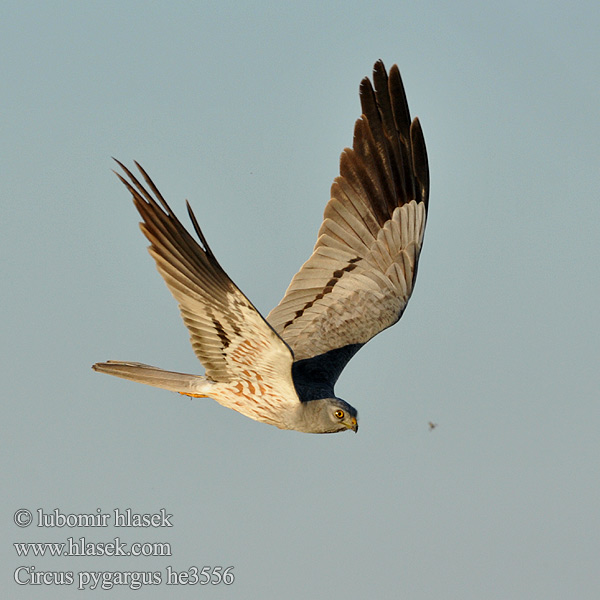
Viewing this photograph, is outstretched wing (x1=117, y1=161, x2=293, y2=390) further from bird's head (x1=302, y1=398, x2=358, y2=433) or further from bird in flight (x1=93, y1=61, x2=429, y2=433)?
bird's head (x1=302, y1=398, x2=358, y2=433)

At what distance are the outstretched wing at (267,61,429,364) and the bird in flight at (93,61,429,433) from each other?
15mm

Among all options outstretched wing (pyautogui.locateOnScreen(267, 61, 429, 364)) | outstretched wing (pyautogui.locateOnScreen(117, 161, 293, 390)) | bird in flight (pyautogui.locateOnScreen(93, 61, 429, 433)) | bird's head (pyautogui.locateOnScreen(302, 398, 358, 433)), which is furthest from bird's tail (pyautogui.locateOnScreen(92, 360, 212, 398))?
outstretched wing (pyautogui.locateOnScreen(267, 61, 429, 364))

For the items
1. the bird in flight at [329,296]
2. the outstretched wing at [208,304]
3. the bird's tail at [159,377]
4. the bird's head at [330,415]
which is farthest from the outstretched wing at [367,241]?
the outstretched wing at [208,304]

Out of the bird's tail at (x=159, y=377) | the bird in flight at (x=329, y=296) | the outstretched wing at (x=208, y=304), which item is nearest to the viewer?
the outstretched wing at (x=208, y=304)

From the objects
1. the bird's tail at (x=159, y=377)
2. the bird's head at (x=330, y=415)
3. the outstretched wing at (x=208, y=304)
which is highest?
the outstretched wing at (x=208, y=304)

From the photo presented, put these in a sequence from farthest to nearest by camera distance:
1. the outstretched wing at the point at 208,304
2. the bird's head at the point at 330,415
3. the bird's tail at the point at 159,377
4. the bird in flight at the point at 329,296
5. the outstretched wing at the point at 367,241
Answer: the outstretched wing at the point at 367,241 < the bird's tail at the point at 159,377 < the bird's head at the point at 330,415 < the bird in flight at the point at 329,296 < the outstretched wing at the point at 208,304

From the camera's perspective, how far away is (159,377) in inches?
479

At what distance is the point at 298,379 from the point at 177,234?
3.30 meters

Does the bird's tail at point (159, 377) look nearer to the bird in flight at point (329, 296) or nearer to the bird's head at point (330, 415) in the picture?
the bird in flight at point (329, 296)

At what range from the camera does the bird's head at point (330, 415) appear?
11531 mm

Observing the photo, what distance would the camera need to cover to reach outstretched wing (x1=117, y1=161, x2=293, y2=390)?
9.74 metres

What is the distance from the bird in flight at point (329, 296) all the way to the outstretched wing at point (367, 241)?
2cm

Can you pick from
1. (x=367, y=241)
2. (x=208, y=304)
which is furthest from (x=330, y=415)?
(x=367, y=241)

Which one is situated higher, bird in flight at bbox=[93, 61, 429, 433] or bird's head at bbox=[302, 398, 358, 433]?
bird in flight at bbox=[93, 61, 429, 433]
